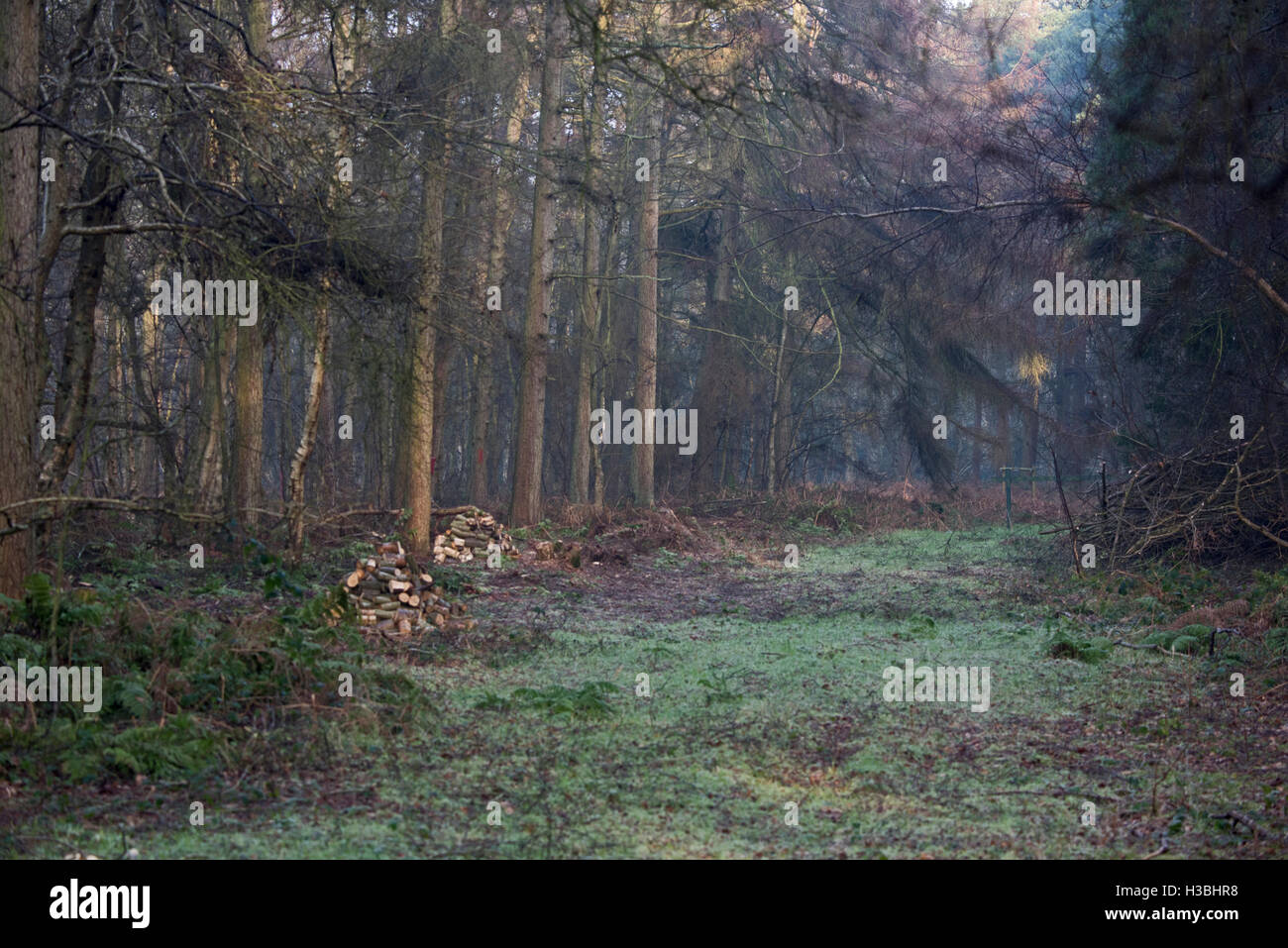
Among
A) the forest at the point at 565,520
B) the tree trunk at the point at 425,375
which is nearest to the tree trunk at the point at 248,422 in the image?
the forest at the point at 565,520

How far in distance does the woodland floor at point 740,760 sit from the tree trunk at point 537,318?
24.4 feet

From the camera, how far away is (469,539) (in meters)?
15.9

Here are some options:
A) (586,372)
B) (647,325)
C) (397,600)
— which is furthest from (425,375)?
(647,325)

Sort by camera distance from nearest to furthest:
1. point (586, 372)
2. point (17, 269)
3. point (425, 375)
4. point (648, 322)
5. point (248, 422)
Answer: point (17, 269)
point (248, 422)
point (425, 375)
point (586, 372)
point (648, 322)

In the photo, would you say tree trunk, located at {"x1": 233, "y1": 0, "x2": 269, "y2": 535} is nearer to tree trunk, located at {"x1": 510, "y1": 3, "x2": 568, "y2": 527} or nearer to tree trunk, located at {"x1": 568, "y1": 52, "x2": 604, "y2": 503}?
tree trunk, located at {"x1": 510, "y1": 3, "x2": 568, "y2": 527}

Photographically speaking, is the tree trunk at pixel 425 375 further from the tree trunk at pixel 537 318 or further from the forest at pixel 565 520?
the tree trunk at pixel 537 318

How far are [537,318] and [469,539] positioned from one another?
444cm

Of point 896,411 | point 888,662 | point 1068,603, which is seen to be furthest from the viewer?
point 896,411

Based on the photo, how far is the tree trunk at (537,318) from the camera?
17844 millimetres

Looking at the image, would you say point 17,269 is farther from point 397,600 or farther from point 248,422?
point 248,422

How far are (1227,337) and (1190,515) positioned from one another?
243 cm
